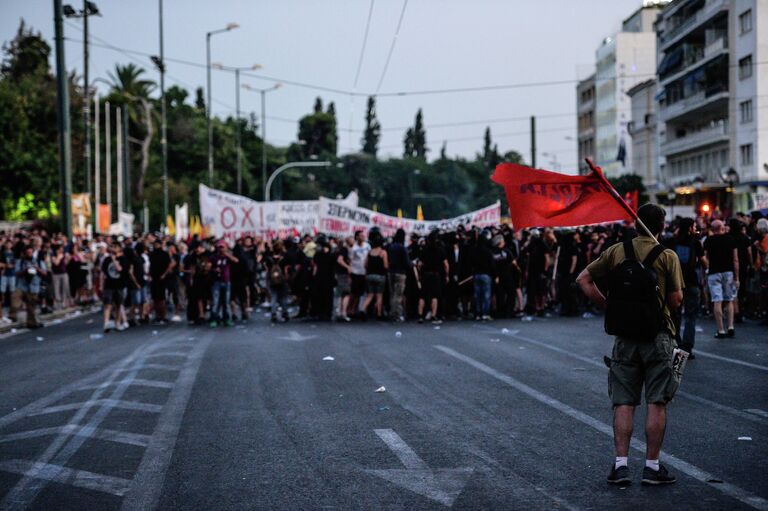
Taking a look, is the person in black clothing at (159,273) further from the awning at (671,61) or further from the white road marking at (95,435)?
the awning at (671,61)

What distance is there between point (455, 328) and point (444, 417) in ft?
36.0

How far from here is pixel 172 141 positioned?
93688 mm

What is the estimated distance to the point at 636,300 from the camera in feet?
22.6

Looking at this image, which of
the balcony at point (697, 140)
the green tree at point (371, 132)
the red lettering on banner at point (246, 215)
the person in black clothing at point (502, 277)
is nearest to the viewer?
the person in black clothing at point (502, 277)

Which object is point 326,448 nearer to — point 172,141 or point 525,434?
point 525,434

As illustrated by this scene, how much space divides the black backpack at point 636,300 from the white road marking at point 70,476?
3299 mm

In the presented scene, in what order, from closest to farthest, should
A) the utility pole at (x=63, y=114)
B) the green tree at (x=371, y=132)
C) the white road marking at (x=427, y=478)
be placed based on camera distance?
1. the white road marking at (x=427, y=478)
2. the utility pole at (x=63, y=114)
3. the green tree at (x=371, y=132)

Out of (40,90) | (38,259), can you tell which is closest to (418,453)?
(38,259)

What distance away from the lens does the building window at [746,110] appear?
193ft

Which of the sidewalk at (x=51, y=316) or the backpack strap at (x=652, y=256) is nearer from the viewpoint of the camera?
the backpack strap at (x=652, y=256)

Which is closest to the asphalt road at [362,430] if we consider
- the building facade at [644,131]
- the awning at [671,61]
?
the awning at [671,61]

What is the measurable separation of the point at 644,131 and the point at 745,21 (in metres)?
29.2

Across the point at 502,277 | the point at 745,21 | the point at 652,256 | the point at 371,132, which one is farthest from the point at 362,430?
the point at 371,132

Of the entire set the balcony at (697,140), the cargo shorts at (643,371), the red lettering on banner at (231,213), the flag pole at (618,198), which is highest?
the balcony at (697,140)
